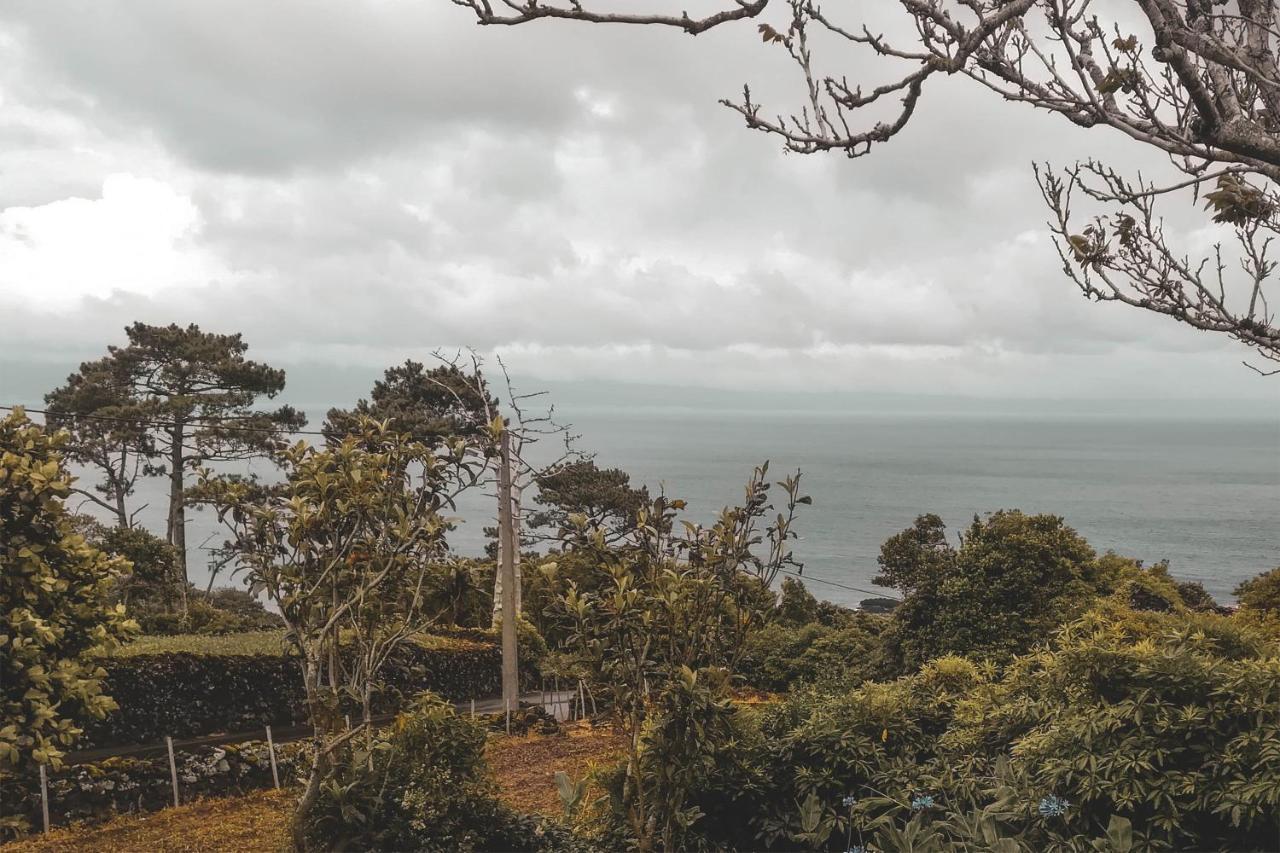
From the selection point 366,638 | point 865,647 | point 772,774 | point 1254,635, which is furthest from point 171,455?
point 1254,635

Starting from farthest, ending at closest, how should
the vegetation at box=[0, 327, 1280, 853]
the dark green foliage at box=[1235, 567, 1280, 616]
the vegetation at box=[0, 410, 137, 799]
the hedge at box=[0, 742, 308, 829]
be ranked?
the dark green foliage at box=[1235, 567, 1280, 616] < the hedge at box=[0, 742, 308, 829] < the vegetation at box=[0, 410, 137, 799] < the vegetation at box=[0, 327, 1280, 853]

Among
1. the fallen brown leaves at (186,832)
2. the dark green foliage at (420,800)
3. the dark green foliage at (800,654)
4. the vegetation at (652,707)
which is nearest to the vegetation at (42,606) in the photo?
the vegetation at (652,707)

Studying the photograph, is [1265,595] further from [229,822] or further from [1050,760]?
[229,822]

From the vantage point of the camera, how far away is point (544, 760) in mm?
10859

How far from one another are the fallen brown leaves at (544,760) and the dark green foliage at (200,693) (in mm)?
1630

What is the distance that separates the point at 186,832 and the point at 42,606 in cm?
338

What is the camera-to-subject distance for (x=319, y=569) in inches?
257

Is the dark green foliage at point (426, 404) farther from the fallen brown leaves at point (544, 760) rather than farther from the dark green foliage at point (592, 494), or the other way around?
the fallen brown leaves at point (544, 760)

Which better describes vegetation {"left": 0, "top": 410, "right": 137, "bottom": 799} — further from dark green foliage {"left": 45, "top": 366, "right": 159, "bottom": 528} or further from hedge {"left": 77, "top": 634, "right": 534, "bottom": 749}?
dark green foliage {"left": 45, "top": 366, "right": 159, "bottom": 528}

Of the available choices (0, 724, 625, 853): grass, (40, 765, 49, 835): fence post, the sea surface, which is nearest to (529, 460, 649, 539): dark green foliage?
the sea surface

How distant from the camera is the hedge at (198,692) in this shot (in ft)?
39.7

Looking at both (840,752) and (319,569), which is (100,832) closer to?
(319,569)

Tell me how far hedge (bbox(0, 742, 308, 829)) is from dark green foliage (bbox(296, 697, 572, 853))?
1.02 m

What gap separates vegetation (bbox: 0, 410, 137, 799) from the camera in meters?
5.45
